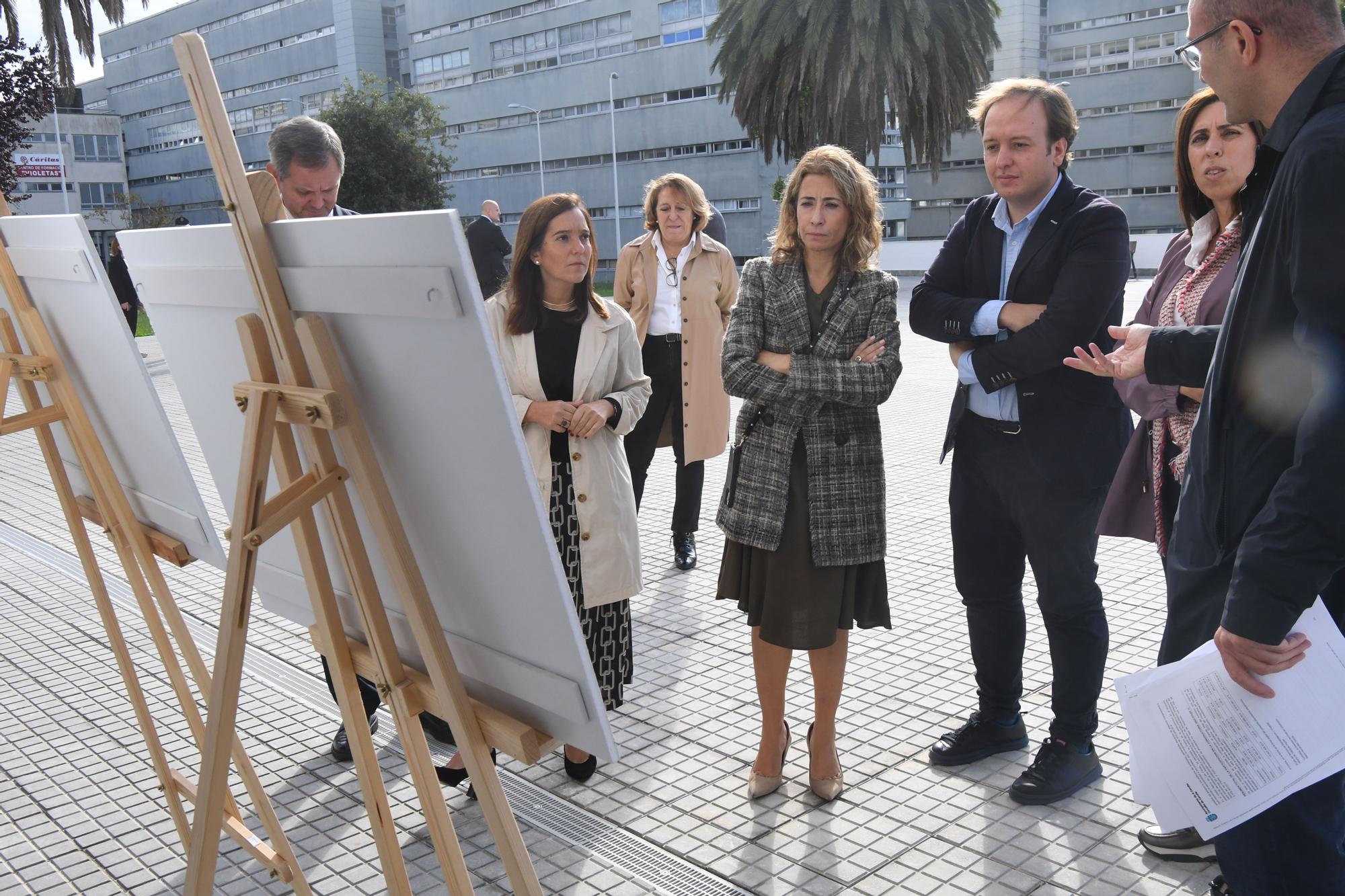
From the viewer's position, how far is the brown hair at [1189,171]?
3.21 m

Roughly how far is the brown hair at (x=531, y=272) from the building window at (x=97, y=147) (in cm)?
8163

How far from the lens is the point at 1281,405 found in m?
1.91

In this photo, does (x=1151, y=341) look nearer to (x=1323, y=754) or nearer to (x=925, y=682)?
(x=1323, y=754)

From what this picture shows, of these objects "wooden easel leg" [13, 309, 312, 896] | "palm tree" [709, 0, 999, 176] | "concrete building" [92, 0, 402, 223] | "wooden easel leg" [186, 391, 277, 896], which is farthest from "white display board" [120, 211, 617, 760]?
"concrete building" [92, 0, 402, 223]

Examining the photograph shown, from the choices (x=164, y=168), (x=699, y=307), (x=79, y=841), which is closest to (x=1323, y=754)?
(x=79, y=841)

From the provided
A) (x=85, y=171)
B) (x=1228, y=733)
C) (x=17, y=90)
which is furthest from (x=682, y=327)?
(x=85, y=171)

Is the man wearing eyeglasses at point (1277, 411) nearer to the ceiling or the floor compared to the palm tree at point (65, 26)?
nearer to the floor

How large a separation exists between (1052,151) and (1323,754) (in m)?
2.03

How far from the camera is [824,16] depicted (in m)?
26.4

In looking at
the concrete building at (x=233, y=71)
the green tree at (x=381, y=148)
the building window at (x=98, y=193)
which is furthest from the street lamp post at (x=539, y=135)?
the building window at (x=98, y=193)

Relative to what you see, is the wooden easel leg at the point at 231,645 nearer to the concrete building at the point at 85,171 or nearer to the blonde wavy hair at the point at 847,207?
the blonde wavy hair at the point at 847,207

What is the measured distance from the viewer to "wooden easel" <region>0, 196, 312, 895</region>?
283 cm

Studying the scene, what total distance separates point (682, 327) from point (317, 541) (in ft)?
12.9

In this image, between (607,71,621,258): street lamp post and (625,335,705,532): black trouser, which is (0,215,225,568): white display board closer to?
(625,335,705,532): black trouser
